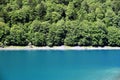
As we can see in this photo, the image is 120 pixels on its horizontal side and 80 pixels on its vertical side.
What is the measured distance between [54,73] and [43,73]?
2.05 m

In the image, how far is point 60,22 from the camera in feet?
409

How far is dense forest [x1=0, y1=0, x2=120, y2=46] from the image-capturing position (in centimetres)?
11788

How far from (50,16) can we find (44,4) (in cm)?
957

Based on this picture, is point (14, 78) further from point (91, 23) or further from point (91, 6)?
point (91, 6)

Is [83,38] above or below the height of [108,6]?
below

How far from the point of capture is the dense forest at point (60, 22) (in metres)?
118

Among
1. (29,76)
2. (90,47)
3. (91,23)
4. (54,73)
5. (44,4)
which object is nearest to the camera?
(29,76)

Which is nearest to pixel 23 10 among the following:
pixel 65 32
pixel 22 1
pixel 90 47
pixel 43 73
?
pixel 22 1

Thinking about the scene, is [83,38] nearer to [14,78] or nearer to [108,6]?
[108,6]

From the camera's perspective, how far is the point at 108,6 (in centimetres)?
14188

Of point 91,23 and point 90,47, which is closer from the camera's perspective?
point 90,47

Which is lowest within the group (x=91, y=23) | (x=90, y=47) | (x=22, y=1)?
(x=90, y=47)

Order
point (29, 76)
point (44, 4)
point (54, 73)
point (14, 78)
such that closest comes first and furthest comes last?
1. point (14, 78)
2. point (29, 76)
3. point (54, 73)
4. point (44, 4)

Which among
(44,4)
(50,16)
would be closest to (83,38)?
(50,16)
